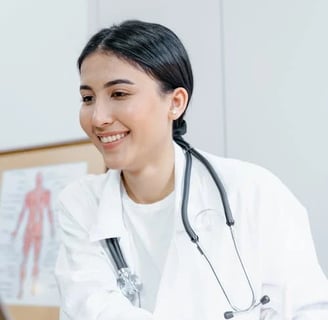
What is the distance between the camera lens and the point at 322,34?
4.46 feet

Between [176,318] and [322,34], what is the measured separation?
0.80m

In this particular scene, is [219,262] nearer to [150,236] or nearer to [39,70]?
[150,236]

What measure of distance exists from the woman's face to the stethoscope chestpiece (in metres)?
0.22

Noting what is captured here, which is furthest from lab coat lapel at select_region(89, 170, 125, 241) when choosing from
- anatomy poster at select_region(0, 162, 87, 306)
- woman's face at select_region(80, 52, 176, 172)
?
anatomy poster at select_region(0, 162, 87, 306)

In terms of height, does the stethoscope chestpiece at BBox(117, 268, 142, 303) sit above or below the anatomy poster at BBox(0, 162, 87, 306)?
above

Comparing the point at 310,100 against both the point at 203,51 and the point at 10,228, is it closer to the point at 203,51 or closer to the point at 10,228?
the point at 203,51

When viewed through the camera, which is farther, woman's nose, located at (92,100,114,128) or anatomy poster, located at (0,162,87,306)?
anatomy poster, located at (0,162,87,306)

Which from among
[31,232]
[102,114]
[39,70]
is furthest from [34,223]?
[102,114]

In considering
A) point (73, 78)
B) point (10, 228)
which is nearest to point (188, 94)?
point (73, 78)

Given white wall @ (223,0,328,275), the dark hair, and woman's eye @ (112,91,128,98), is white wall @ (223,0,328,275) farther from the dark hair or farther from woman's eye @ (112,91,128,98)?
woman's eye @ (112,91,128,98)

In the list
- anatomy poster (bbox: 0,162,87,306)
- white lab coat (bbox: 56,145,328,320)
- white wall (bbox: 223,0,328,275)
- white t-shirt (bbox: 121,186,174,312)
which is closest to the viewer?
white lab coat (bbox: 56,145,328,320)

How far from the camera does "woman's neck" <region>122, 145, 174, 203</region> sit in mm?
1187

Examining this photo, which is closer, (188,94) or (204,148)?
(188,94)

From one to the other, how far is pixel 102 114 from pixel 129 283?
0.35 m
